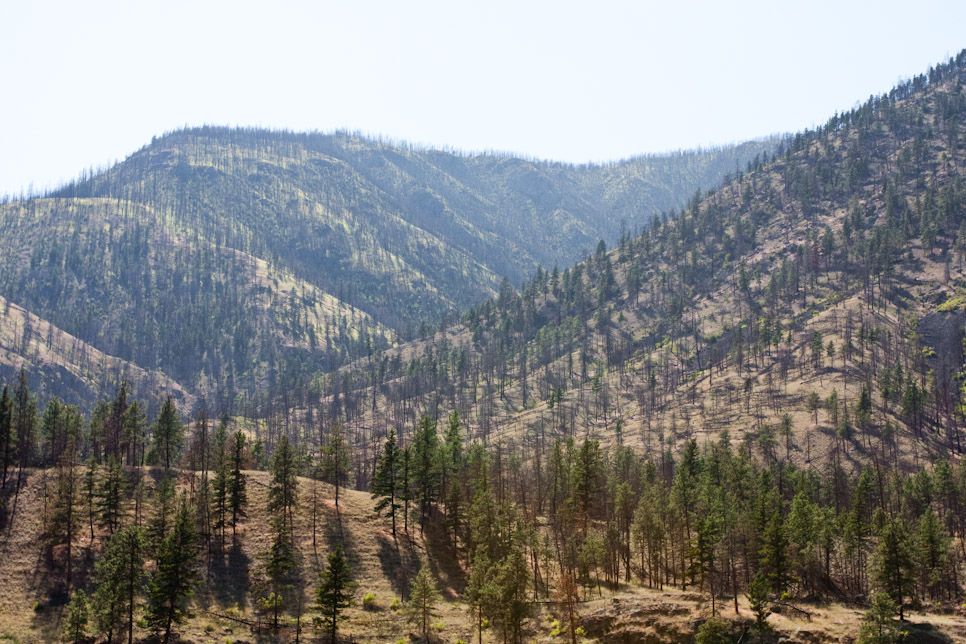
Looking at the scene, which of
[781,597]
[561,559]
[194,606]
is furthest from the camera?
[561,559]

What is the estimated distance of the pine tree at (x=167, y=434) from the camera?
12006 cm

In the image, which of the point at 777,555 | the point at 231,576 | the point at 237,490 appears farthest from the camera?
the point at 237,490

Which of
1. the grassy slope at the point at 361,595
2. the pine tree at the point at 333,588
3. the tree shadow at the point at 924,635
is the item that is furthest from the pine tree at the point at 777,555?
the pine tree at the point at 333,588

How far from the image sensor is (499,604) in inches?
2766

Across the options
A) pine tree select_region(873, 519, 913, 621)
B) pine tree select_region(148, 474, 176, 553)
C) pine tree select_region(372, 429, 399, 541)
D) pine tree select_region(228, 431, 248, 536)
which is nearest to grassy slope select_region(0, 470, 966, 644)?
pine tree select_region(228, 431, 248, 536)

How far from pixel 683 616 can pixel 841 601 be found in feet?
83.6

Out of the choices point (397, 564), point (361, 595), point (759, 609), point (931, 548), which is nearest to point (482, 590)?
point (361, 595)

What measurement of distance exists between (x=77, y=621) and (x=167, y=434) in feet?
177

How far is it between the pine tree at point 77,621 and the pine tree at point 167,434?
1878 inches

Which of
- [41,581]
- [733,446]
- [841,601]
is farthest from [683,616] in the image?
[733,446]

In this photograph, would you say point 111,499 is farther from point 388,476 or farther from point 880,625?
point 880,625

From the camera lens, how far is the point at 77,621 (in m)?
68.9

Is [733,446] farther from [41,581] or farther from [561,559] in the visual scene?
[41,581]

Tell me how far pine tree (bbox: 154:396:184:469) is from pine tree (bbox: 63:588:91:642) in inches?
1878
